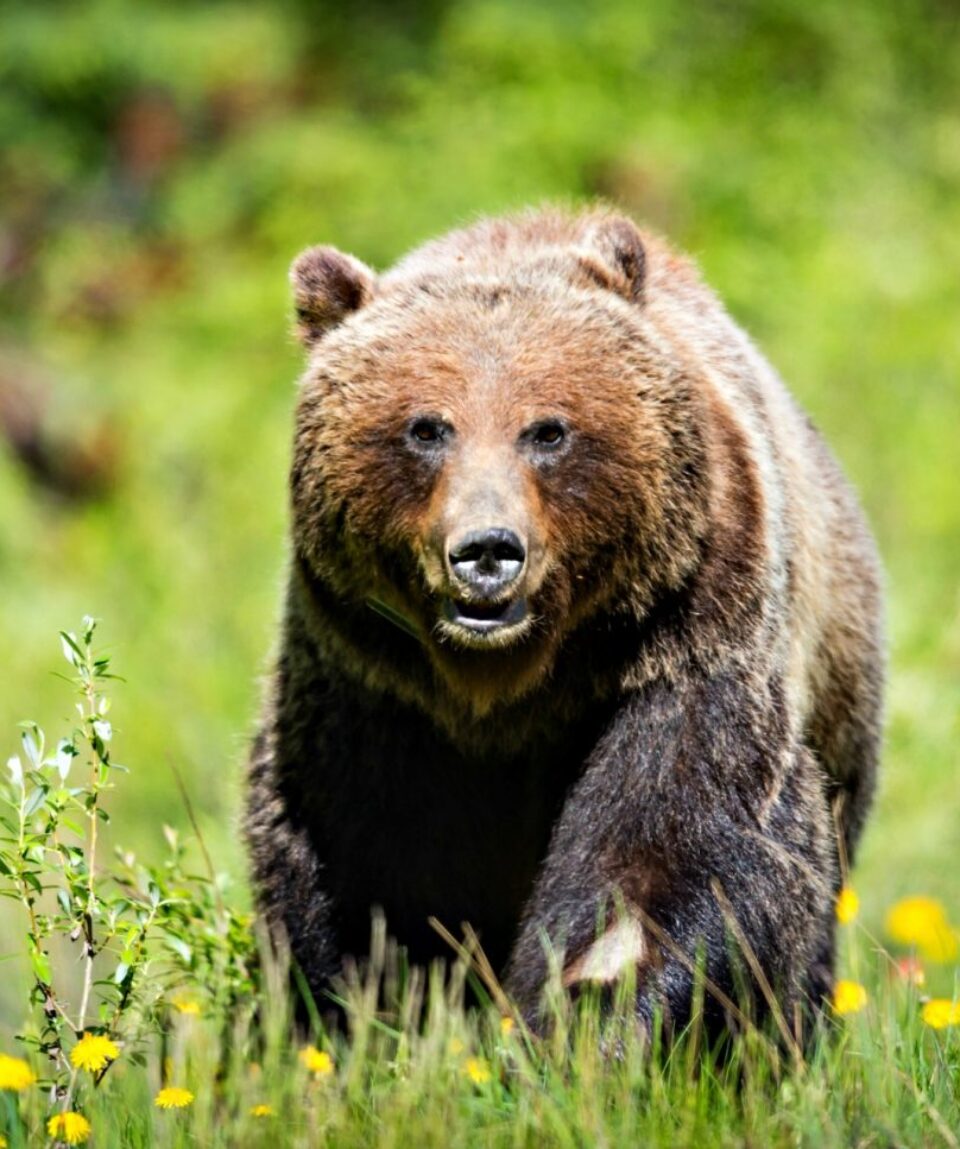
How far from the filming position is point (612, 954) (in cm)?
530

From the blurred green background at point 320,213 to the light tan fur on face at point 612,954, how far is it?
7083 mm

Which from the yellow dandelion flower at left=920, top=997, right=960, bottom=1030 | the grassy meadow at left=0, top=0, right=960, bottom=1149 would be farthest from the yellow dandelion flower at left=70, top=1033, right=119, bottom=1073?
the grassy meadow at left=0, top=0, right=960, bottom=1149

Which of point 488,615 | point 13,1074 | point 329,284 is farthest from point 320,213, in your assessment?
point 13,1074

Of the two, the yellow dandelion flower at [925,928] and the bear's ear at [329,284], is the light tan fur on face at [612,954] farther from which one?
the bear's ear at [329,284]

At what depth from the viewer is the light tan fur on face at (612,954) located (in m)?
5.27

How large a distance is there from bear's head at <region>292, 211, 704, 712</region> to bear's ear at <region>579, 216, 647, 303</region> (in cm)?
2

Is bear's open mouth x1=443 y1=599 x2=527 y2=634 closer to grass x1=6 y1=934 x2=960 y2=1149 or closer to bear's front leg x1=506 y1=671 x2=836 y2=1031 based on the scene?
bear's front leg x1=506 y1=671 x2=836 y2=1031

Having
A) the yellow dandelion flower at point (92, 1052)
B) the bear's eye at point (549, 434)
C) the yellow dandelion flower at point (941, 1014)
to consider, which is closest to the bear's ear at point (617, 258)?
the bear's eye at point (549, 434)

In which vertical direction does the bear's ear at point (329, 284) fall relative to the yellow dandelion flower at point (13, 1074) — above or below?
above

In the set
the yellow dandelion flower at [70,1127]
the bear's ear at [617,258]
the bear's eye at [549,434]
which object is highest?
the bear's ear at [617,258]

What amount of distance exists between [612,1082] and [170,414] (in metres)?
11.8

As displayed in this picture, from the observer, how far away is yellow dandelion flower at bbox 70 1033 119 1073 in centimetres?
453

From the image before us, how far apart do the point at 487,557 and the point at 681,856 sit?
100 centimetres

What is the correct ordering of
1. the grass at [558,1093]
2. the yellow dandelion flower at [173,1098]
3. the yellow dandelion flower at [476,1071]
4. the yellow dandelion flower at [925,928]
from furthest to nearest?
1. the yellow dandelion flower at [925,928]
2. the yellow dandelion flower at [476,1071]
3. the yellow dandelion flower at [173,1098]
4. the grass at [558,1093]
